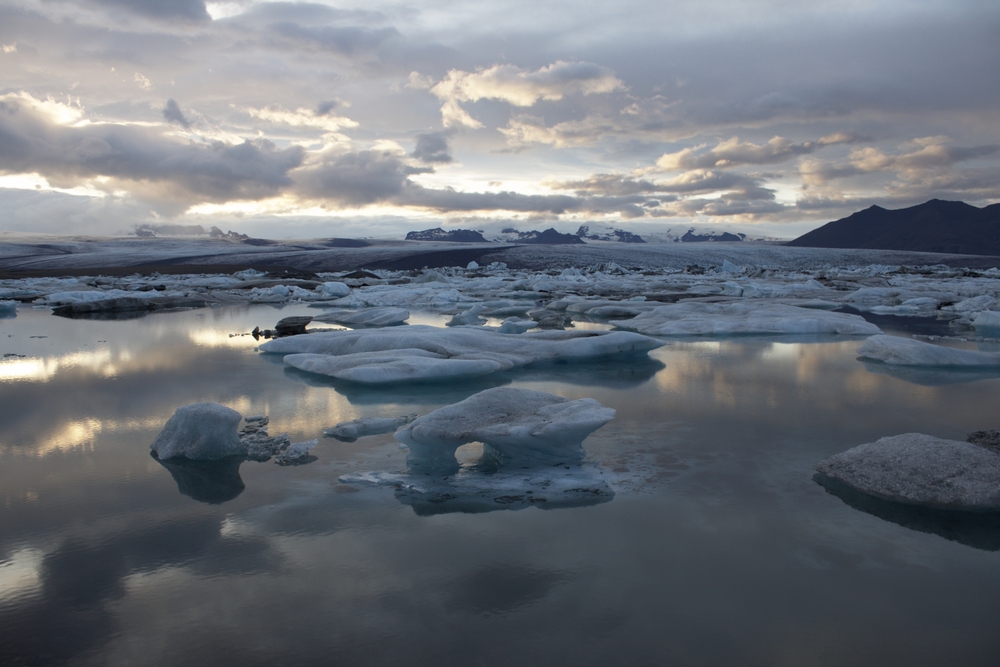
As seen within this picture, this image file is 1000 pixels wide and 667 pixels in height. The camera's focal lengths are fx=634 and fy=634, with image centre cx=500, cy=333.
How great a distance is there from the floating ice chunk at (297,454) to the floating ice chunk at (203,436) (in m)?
0.28

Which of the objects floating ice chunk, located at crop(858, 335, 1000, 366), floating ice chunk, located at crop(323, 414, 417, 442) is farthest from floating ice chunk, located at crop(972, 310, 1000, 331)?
floating ice chunk, located at crop(323, 414, 417, 442)

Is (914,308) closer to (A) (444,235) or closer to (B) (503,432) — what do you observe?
(B) (503,432)

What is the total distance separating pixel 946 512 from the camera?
3051mm

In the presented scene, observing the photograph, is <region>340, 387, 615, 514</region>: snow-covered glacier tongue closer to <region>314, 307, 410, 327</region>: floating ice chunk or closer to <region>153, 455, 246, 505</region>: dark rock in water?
<region>153, 455, 246, 505</region>: dark rock in water

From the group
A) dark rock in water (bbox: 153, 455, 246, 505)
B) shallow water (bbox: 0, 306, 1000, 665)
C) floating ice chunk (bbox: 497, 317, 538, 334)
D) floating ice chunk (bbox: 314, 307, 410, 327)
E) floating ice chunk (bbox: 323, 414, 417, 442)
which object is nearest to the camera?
shallow water (bbox: 0, 306, 1000, 665)

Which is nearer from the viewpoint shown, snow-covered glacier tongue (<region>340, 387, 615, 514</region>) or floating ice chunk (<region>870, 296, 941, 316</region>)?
snow-covered glacier tongue (<region>340, 387, 615, 514</region>)

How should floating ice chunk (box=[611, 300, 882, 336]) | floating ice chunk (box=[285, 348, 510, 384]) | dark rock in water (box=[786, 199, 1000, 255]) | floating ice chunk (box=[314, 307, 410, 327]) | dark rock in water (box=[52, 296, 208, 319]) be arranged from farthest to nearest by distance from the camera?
dark rock in water (box=[786, 199, 1000, 255]), dark rock in water (box=[52, 296, 208, 319]), floating ice chunk (box=[314, 307, 410, 327]), floating ice chunk (box=[611, 300, 882, 336]), floating ice chunk (box=[285, 348, 510, 384])

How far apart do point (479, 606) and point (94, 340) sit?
9.42 meters

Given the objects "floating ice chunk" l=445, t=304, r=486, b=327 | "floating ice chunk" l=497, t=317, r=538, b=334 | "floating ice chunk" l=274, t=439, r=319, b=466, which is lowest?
"floating ice chunk" l=274, t=439, r=319, b=466

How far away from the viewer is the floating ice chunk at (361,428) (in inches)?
173

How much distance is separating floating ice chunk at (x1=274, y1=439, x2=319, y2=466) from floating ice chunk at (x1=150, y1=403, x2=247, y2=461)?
283mm

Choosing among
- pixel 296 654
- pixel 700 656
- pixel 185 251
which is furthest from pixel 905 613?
pixel 185 251

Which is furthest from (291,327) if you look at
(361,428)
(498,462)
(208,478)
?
(498,462)

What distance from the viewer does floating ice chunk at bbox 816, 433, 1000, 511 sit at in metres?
3.09
